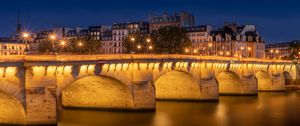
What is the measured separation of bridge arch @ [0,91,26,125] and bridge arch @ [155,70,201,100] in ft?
107

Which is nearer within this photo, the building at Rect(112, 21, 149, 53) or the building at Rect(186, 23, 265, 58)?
the building at Rect(186, 23, 265, 58)

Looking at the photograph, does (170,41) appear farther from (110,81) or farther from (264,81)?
(110,81)

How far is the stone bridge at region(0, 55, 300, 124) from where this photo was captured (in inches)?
1682

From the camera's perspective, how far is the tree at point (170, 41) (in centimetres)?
12775

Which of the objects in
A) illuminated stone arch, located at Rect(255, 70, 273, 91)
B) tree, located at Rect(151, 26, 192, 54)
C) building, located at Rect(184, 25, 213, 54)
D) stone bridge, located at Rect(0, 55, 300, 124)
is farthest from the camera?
building, located at Rect(184, 25, 213, 54)

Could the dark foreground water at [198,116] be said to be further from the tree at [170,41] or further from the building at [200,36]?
the building at [200,36]

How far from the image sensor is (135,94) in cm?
5806

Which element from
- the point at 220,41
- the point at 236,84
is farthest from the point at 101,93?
the point at 220,41

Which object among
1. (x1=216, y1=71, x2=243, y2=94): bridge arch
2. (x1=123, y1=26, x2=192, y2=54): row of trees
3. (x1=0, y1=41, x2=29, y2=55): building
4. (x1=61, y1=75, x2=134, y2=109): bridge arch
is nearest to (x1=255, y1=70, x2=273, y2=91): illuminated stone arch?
(x1=216, y1=71, x2=243, y2=94): bridge arch

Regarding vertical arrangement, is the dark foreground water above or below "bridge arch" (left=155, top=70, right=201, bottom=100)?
below

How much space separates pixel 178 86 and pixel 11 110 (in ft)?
115

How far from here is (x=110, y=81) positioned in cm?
5759

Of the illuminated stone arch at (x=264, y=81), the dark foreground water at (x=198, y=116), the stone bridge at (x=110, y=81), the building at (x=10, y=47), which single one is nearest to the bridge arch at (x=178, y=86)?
the stone bridge at (x=110, y=81)

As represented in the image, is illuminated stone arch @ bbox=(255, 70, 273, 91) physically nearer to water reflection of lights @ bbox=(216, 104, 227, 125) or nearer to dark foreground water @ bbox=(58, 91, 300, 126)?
dark foreground water @ bbox=(58, 91, 300, 126)
